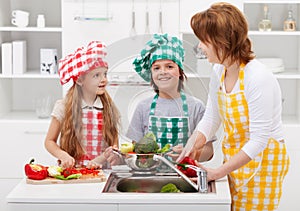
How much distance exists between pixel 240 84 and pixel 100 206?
0.64 meters

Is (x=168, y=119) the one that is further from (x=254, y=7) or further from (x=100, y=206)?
(x=254, y=7)

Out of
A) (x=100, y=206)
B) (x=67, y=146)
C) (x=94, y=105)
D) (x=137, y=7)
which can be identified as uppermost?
(x=137, y=7)

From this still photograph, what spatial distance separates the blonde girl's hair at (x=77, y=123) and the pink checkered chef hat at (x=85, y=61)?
49 millimetres

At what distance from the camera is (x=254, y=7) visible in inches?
159

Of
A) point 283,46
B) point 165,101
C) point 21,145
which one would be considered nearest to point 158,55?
point 165,101

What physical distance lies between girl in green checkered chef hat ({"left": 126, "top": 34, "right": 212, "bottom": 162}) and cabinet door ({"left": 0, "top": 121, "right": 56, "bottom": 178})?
1558mm

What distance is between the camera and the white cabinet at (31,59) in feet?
13.2

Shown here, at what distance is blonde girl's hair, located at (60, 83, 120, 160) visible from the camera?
2.32 m

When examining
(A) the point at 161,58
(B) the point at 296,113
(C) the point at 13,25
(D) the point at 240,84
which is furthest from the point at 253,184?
(C) the point at 13,25

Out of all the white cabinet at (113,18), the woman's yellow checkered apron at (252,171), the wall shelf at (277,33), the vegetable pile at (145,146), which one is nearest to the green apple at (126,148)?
the vegetable pile at (145,146)

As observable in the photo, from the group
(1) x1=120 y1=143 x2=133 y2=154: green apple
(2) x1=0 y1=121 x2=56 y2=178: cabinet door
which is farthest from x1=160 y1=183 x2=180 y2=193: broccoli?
(2) x1=0 y1=121 x2=56 y2=178: cabinet door

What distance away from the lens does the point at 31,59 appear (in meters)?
4.13

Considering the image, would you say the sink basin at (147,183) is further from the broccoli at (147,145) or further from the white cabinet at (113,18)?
the white cabinet at (113,18)

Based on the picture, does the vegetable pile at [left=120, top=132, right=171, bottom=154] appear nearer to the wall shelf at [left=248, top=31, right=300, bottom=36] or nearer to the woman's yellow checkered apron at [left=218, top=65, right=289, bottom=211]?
the woman's yellow checkered apron at [left=218, top=65, right=289, bottom=211]
